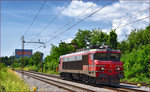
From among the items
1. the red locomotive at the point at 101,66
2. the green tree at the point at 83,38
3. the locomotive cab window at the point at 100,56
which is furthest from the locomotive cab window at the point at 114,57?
the green tree at the point at 83,38

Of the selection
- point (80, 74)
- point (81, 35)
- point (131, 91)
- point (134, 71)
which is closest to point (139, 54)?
point (134, 71)

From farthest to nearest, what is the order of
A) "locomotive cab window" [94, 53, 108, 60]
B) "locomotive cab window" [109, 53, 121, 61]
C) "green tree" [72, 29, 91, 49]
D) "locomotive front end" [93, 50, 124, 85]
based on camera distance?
1. "green tree" [72, 29, 91, 49]
2. "locomotive cab window" [109, 53, 121, 61]
3. "locomotive cab window" [94, 53, 108, 60]
4. "locomotive front end" [93, 50, 124, 85]

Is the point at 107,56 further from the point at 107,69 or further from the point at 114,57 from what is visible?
the point at 107,69

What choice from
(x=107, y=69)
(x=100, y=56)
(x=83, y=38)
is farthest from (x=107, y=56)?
(x=83, y=38)

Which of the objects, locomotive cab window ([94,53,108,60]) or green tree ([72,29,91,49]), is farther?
green tree ([72,29,91,49])

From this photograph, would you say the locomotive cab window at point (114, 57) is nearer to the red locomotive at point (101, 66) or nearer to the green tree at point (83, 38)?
the red locomotive at point (101, 66)

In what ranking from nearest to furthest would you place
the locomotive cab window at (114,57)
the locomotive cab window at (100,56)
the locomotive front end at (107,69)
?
the locomotive front end at (107,69) < the locomotive cab window at (100,56) < the locomotive cab window at (114,57)

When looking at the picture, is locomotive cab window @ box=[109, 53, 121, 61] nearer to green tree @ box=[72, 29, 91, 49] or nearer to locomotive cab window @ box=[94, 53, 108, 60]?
locomotive cab window @ box=[94, 53, 108, 60]

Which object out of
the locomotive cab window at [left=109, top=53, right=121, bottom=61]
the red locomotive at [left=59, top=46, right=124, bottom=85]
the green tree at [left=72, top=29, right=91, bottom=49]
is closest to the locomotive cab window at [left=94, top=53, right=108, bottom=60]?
the red locomotive at [left=59, top=46, right=124, bottom=85]

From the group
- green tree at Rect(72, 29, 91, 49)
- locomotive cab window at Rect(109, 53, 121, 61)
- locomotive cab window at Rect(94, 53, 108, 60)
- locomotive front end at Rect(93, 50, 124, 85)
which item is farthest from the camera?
green tree at Rect(72, 29, 91, 49)

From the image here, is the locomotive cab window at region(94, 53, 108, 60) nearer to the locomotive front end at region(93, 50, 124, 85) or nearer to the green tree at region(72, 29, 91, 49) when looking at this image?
the locomotive front end at region(93, 50, 124, 85)

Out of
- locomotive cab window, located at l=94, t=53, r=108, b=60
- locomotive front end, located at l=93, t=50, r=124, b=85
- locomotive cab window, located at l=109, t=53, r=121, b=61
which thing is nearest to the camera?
locomotive front end, located at l=93, t=50, r=124, b=85

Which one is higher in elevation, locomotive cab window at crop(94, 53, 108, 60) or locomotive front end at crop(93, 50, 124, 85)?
locomotive cab window at crop(94, 53, 108, 60)

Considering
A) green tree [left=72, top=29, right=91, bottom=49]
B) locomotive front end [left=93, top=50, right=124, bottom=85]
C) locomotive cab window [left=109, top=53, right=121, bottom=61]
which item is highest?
green tree [left=72, top=29, right=91, bottom=49]
